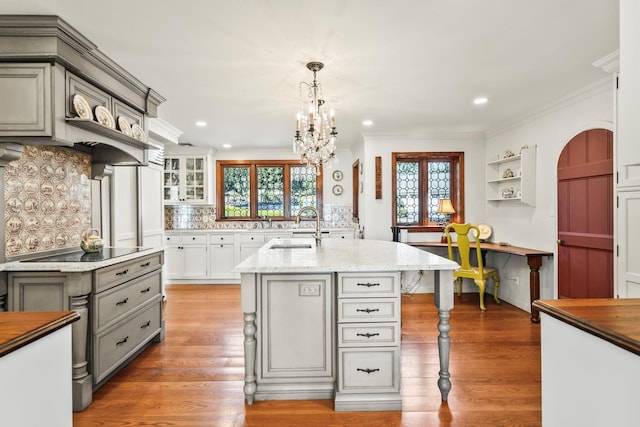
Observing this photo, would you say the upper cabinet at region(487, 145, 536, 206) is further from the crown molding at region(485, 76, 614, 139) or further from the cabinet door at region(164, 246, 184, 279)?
the cabinet door at region(164, 246, 184, 279)

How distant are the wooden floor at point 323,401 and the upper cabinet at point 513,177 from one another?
1452mm

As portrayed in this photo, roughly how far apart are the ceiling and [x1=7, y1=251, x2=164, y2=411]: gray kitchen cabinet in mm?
1539

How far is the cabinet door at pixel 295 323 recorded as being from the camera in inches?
88.6

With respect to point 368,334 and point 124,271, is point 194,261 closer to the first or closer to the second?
point 124,271

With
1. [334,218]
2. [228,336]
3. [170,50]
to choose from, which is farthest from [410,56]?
[334,218]

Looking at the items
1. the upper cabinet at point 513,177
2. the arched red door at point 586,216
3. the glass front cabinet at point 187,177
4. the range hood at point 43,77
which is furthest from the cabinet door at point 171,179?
the arched red door at point 586,216

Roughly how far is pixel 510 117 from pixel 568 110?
2.40 feet

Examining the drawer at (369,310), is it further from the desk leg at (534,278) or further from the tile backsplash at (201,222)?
the tile backsplash at (201,222)

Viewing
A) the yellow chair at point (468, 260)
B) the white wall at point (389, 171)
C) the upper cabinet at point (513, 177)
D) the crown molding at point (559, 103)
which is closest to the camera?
the crown molding at point (559, 103)

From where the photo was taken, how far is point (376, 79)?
118 inches

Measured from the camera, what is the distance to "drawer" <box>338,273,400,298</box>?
7.14 feet

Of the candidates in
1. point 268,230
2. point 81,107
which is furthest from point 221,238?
point 81,107

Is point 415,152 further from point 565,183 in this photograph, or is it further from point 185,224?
point 185,224

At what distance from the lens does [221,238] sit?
598cm
